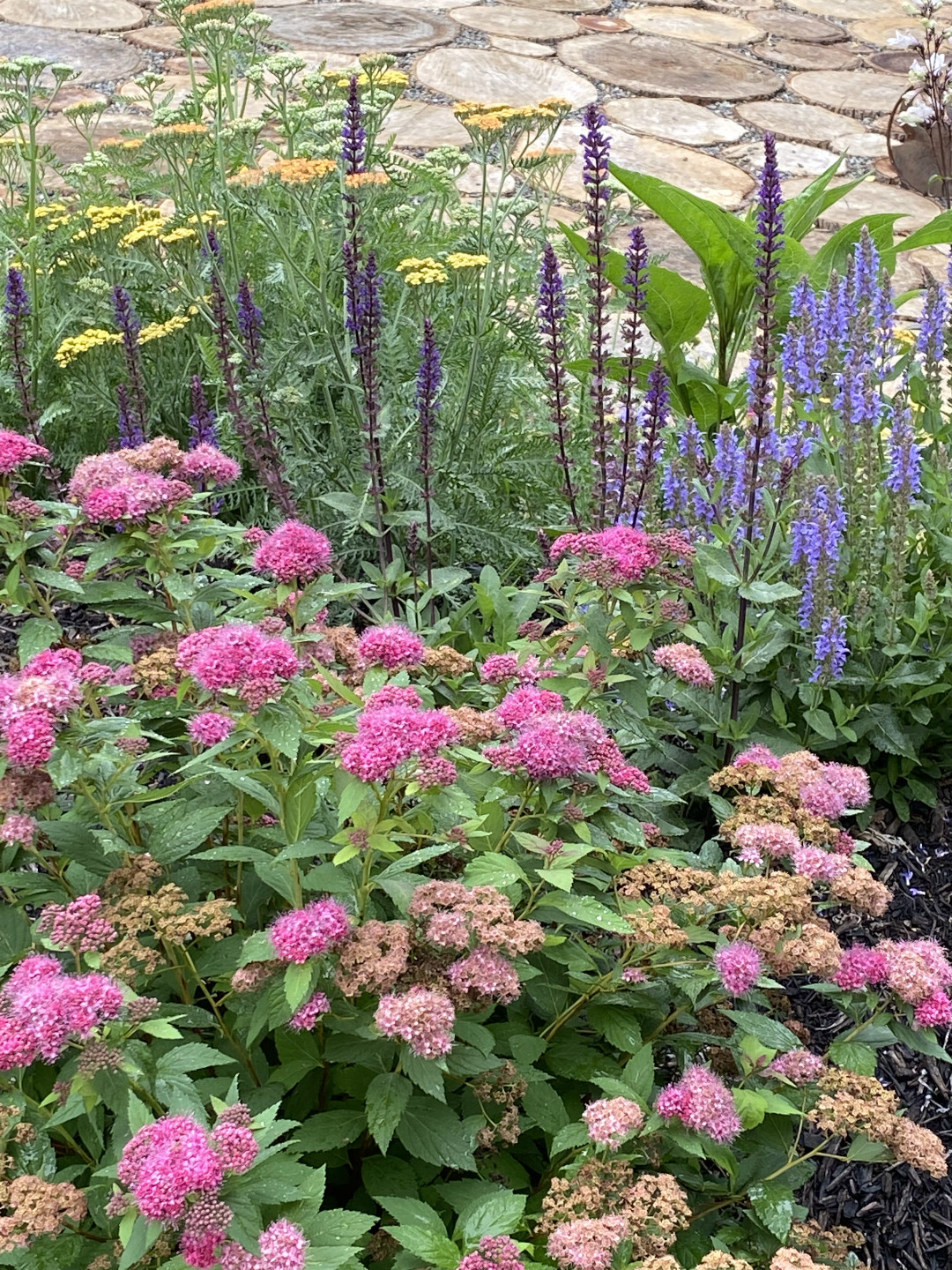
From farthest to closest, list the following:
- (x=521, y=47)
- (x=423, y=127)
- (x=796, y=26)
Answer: (x=796, y=26) < (x=521, y=47) < (x=423, y=127)

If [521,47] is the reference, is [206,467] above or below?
below

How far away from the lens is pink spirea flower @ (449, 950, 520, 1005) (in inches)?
53.4

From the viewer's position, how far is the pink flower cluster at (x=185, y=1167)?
1.09 m

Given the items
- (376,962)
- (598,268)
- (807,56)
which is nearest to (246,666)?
(376,962)

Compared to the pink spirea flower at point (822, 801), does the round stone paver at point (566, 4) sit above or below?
above

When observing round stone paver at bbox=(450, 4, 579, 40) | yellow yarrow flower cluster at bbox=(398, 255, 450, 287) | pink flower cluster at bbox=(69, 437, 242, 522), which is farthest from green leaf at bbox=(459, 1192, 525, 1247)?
round stone paver at bbox=(450, 4, 579, 40)

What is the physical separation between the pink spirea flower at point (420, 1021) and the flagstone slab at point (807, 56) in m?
7.28

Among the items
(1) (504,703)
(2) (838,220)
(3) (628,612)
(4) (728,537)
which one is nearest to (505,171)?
(4) (728,537)

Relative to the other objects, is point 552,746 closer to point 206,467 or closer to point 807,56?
point 206,467

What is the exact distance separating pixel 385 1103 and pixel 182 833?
0.44 m

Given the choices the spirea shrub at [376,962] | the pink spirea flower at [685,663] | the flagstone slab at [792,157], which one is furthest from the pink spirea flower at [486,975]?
the flagstone slab at [792,157]

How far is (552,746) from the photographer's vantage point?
150 cm

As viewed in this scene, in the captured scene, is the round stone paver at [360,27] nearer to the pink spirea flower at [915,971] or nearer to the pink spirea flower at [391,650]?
the pink spirea flower at [391,650]

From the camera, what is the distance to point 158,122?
3346mm
